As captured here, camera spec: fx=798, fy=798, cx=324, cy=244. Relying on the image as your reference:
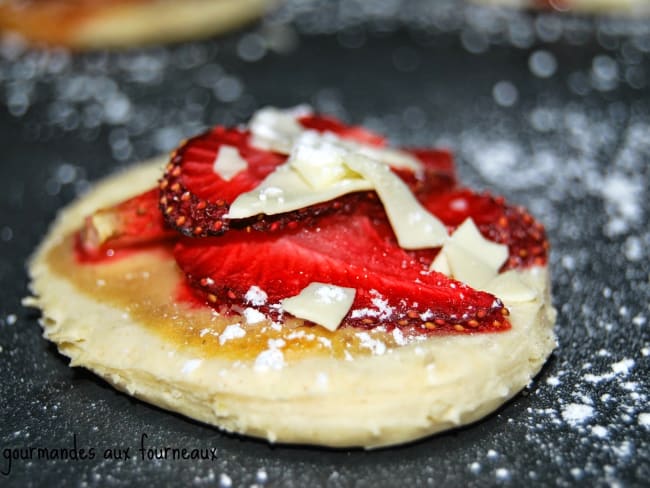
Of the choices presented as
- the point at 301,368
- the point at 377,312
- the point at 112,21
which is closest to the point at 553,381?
the point at 377,312

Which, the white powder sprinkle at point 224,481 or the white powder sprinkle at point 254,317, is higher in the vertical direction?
the white powder sprinkle at point 254,317

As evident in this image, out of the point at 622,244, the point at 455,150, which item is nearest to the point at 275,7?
the point at 455,150

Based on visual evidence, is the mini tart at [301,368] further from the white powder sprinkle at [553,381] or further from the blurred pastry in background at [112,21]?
the blurred pastry in background at [112,21]

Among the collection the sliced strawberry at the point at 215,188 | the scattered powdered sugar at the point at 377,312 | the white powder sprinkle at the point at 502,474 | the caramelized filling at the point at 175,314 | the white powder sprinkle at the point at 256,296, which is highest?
the sliced strawberry at the point at 215,188

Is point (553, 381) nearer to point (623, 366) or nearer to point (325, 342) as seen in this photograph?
point (623, 366)

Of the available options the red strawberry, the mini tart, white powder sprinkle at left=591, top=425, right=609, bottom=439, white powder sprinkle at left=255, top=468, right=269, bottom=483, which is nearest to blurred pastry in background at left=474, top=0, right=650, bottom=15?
the red strawberry

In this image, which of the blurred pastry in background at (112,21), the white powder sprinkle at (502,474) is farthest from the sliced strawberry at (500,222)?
the blurred pastry in background at (112,21)

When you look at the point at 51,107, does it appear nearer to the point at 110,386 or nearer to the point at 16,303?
the point at 16,303
